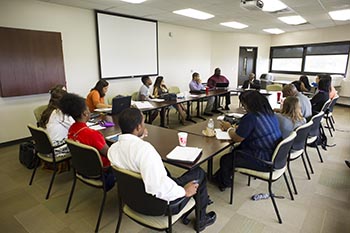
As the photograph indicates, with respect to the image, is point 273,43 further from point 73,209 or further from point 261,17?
point 73,209

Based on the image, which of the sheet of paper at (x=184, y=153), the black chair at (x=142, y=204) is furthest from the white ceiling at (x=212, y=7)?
the black chair at (x=142, y=204)

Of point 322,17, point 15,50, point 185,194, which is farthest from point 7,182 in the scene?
point 322,17

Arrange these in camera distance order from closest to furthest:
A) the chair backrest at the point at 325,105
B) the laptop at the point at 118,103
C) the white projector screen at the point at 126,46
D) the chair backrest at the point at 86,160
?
1. the chair backrest at the point at 86,160
2. the laptop at the point at 118,103
3. the chair backrest at the point at 325,105
4. the white projector screen at the point at 126,46

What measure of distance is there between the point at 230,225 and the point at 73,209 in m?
1.58

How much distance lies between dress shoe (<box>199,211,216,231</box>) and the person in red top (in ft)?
3.23

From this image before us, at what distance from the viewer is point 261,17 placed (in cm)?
599

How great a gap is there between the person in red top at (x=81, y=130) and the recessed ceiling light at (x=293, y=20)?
597 cm

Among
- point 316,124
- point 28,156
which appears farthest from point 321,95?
point 28,156

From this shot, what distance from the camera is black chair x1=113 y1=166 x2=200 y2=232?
1443 millimetres

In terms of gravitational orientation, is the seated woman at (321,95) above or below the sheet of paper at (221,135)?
above

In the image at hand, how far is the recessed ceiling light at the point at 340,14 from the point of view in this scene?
542 cm

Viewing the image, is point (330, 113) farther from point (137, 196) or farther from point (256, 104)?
point (137, 196)

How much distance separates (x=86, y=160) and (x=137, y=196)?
Answer: 69 cm

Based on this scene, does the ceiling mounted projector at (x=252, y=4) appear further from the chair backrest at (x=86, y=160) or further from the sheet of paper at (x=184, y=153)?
the chair backrest at (x=86, y=160)
